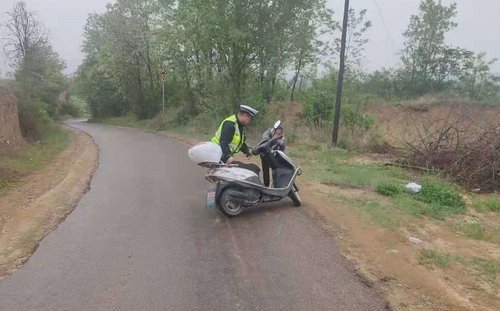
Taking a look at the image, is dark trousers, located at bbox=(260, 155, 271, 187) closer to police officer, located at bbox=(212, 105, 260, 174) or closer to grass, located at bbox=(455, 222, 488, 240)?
police officer, located at bbox=(212, 105, 260, 174)

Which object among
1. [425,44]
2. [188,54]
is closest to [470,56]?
[425,44]

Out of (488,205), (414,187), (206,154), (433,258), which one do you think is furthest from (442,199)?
(206,154)

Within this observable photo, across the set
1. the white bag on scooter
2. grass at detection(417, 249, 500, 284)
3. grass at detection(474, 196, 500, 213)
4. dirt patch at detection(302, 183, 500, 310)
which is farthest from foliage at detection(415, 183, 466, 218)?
the white bag on scooter

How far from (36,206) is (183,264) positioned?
4.36 m

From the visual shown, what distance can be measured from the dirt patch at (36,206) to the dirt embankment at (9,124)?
241 centimetres

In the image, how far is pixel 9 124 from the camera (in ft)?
56.6

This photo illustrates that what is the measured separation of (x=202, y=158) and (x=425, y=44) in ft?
135

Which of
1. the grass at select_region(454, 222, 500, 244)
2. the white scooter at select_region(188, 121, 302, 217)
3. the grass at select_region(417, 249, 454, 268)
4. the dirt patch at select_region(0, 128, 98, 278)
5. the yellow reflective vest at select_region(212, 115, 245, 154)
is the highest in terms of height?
the yellow reflective vest at select_region(212, 115, 245, 154)

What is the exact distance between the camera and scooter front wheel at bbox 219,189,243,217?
7312 mm

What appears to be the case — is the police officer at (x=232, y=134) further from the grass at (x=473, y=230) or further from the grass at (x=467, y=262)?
the grass at (x=473, y=230)

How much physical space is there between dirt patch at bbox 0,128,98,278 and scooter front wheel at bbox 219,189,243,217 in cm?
272

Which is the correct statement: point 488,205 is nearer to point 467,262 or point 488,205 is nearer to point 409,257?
point 467,262

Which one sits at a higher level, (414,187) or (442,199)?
(414,187)

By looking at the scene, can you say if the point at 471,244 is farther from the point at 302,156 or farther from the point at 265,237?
the point at 302,156
